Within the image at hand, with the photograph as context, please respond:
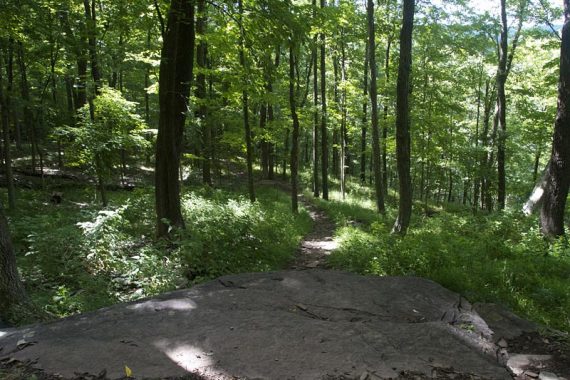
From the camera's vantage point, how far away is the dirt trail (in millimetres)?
9817

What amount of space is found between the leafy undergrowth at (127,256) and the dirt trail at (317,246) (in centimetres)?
37

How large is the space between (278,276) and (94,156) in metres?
7.94

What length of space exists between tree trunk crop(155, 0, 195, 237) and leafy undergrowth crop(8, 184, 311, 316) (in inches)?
31.3

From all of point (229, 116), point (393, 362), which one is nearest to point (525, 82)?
point (229, 116)

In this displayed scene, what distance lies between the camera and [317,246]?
11781 millimetres

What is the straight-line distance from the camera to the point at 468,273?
22.3ft

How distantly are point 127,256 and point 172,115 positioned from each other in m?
3.13

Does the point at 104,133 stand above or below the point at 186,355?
above

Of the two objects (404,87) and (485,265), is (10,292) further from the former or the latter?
(404,87)

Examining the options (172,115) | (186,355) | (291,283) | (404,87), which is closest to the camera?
(186,355)

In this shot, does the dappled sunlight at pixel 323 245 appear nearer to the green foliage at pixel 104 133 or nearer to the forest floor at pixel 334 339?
the forest floor at pixel 334 339

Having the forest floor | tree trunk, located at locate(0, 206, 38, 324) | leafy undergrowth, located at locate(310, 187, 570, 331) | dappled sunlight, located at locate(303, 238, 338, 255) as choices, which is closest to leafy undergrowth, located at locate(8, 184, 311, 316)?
tree trunk, located at locate(0, 206, 38, 324)

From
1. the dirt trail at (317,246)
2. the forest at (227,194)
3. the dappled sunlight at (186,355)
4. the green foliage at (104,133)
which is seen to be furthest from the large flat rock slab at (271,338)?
the green foliage at (104,133)

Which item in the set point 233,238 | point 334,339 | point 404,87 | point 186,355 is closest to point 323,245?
point 233,238
